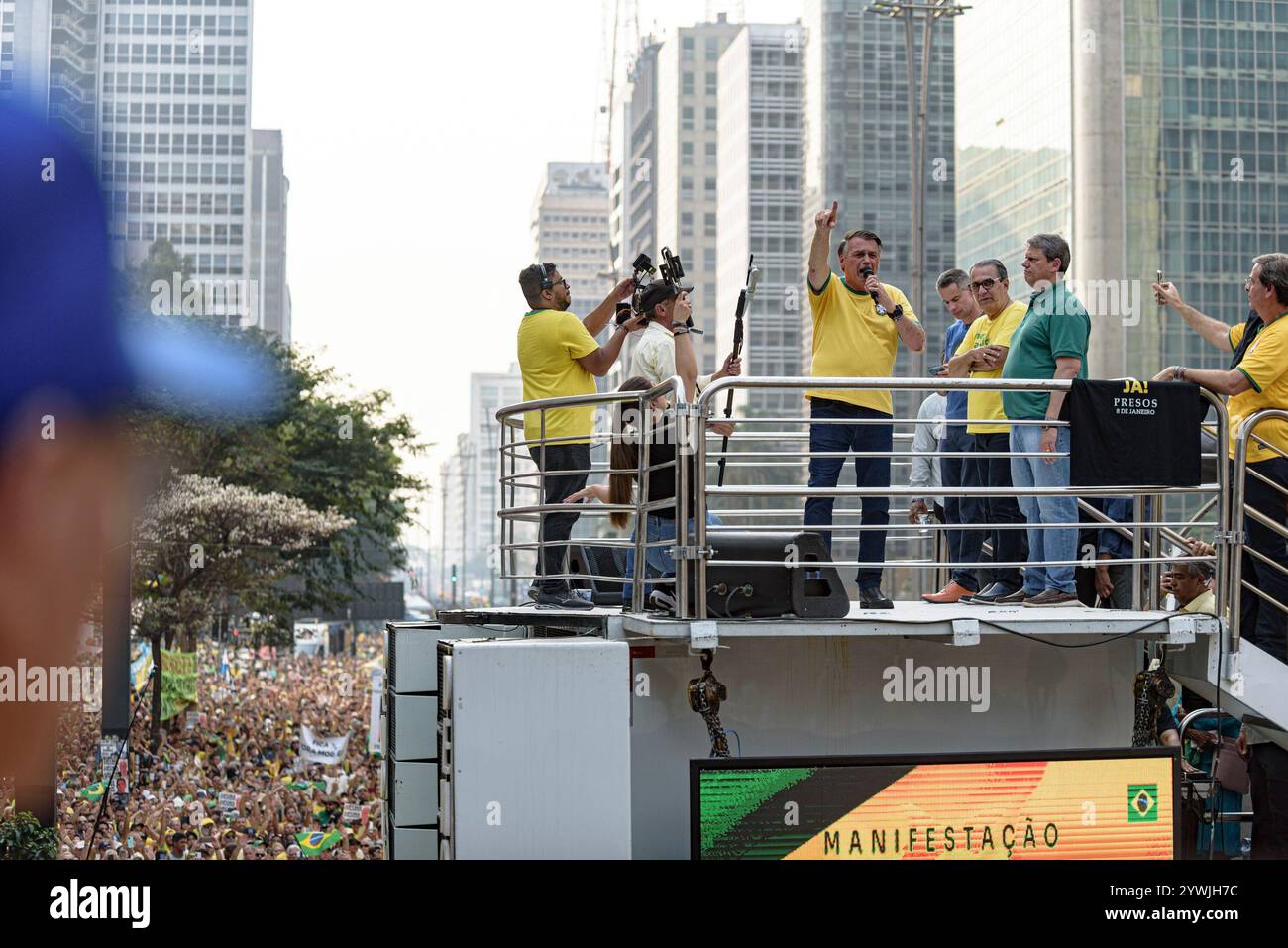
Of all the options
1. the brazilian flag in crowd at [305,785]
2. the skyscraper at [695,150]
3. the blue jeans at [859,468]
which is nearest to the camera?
the blue jeans at [859,468]

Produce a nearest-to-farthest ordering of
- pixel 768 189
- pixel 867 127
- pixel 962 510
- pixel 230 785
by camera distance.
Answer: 1. pixel 962 510
2. pixel 230 785
3. pixel 867 127
4. pixel 768 189

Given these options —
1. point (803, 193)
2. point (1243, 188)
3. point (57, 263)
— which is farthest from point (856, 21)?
point (57, 263)

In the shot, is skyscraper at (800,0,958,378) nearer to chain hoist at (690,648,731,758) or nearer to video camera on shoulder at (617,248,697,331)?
video camera on shoulder at (617,248,697,331)

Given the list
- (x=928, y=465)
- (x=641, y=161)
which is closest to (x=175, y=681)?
(x=928, y=465)

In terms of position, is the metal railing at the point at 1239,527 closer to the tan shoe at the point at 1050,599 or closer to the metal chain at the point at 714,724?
the tan shoe at the point at 1050,599

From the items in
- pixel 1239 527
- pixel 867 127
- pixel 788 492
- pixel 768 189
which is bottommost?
pixel 1239 527

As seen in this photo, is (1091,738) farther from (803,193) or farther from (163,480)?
(803,193)

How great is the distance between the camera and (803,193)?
148m

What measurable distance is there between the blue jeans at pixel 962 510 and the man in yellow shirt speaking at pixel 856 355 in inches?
37.3

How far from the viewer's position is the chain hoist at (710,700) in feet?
26.2

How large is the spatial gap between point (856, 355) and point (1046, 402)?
1159 mm

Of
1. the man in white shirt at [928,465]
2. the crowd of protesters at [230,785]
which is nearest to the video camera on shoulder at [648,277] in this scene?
the man in white shirt at [928,465]

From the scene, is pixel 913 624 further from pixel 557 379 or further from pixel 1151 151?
pixel 1151 151

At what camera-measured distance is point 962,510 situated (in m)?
10.6
